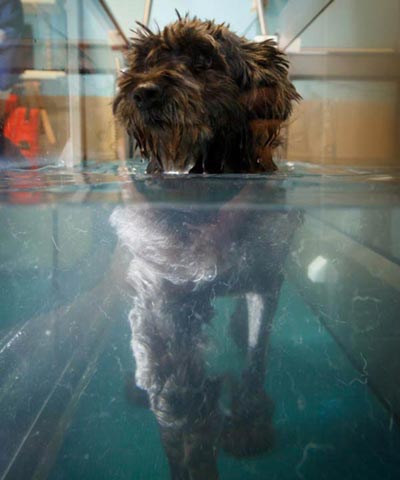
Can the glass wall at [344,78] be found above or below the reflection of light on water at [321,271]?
above

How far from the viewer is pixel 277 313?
1.01 m

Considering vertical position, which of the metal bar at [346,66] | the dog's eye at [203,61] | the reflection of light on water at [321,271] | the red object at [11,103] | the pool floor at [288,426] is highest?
the metal bar at [346,66]

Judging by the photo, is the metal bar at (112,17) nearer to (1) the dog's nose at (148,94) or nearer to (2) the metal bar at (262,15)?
(2) the metal bar at (262,15)

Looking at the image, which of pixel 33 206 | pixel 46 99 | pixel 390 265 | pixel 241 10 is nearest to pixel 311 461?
pixel 390 265

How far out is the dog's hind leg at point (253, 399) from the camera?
2.61 feet

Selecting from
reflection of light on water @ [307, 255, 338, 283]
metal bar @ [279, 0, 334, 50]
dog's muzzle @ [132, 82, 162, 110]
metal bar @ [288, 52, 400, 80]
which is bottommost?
reflection of light on water @ [307, 255, 338, 283]

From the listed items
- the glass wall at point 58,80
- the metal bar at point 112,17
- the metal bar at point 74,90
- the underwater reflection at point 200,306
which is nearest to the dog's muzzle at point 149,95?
the underwater reflection at point 200,306

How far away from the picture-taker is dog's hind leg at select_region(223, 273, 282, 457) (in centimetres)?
80

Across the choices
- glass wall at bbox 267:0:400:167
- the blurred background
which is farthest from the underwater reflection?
glass wall at bbox 267:0:400:167

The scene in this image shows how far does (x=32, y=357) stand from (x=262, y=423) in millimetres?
468

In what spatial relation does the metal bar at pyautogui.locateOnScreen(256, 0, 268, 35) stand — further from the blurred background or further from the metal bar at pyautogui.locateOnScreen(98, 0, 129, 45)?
the metal bar at pyautogui.locateOnScreen(98, 0, 129, 45)

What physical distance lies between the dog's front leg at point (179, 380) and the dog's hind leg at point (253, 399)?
0.04m

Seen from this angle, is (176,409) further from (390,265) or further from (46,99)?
(46,99)

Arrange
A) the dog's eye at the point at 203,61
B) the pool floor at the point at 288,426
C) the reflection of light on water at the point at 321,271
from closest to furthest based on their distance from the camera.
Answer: the pool floor at the point at 288,426 → the reflection of light on water at the point at 321,271 → the dog's eye at the point at 203,61
